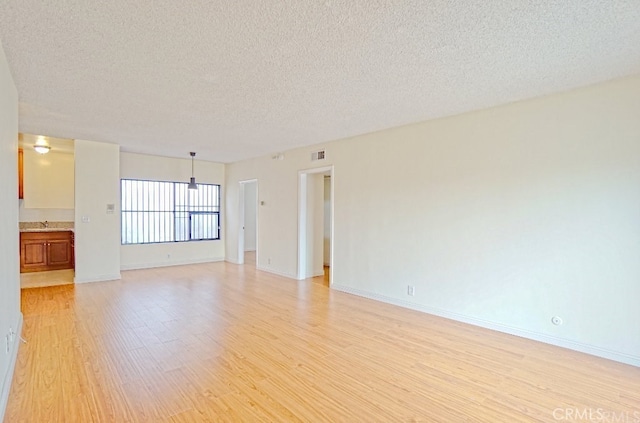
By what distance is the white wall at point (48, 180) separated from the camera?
7.08 m

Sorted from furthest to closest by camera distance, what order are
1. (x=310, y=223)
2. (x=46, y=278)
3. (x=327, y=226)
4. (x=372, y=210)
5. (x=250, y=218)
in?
(x=250, y=218) → (x=327, y=226) → (x=310, y=223) → (x=46, y=278) → (x=372, y=210)

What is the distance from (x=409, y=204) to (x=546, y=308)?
2003 millimetres

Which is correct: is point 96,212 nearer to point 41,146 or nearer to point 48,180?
point 41,146

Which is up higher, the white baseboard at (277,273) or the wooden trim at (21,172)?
the wooden trim at (21,172)

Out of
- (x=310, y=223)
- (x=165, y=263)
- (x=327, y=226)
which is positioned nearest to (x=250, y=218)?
(x=165, y=263)

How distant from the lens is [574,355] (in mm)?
3105

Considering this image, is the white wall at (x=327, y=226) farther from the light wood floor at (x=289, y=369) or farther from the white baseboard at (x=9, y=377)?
the white baseboard at (x=9, y=377)

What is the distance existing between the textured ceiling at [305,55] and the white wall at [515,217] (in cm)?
36

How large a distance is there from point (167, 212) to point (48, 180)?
8.45 feet

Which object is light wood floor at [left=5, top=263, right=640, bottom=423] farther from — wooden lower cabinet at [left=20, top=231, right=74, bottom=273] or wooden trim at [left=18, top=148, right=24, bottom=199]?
wooden trim at [left=18, top=148, right=24, bottom=199]

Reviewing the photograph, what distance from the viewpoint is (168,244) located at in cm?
784

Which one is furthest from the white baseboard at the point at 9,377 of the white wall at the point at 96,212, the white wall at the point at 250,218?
the white wall at the point at 250,218

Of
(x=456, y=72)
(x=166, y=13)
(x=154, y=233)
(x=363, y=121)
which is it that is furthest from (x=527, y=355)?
(x=154, y=233)

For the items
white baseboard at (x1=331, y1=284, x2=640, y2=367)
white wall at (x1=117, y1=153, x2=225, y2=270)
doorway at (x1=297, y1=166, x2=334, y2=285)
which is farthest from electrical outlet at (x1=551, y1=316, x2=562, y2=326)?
white wall at (x1=117, y1=153, x2=225, y2=270)
